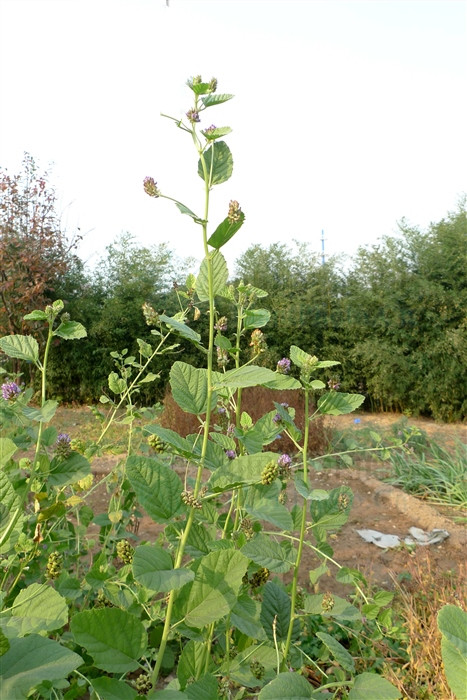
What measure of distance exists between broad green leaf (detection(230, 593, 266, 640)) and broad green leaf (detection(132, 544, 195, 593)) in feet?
0.94

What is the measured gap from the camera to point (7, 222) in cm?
978

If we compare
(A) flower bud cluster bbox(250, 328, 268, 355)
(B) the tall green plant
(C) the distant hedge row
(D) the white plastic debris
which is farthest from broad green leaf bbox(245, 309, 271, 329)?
(C) the distant hedge row

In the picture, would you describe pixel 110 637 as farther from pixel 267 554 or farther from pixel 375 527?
pixel 375 527

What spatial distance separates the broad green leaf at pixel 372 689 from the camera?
866mm

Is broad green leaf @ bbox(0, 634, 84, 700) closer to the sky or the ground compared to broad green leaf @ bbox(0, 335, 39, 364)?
closer to the ground

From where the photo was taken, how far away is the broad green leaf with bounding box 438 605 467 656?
0.60 meters

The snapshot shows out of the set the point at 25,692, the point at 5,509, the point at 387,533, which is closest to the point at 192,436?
the point at 5,509

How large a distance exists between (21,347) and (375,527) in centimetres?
289

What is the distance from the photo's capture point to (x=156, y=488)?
83 centimetres

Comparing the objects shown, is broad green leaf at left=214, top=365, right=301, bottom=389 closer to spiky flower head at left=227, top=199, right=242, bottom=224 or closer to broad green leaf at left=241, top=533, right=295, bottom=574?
spiky flower head at left=227, top=199, right=242, bottom=224

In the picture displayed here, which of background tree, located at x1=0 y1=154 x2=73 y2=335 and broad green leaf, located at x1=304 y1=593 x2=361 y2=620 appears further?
background tree, located at x1=0 y1=154 x2=73 y2=335

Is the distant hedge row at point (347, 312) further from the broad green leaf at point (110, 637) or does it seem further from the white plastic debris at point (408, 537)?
the broad green leaf at point (110, 637)

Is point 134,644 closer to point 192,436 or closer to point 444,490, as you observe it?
point 192,436

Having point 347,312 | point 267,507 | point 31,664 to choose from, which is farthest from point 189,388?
point 347,312
